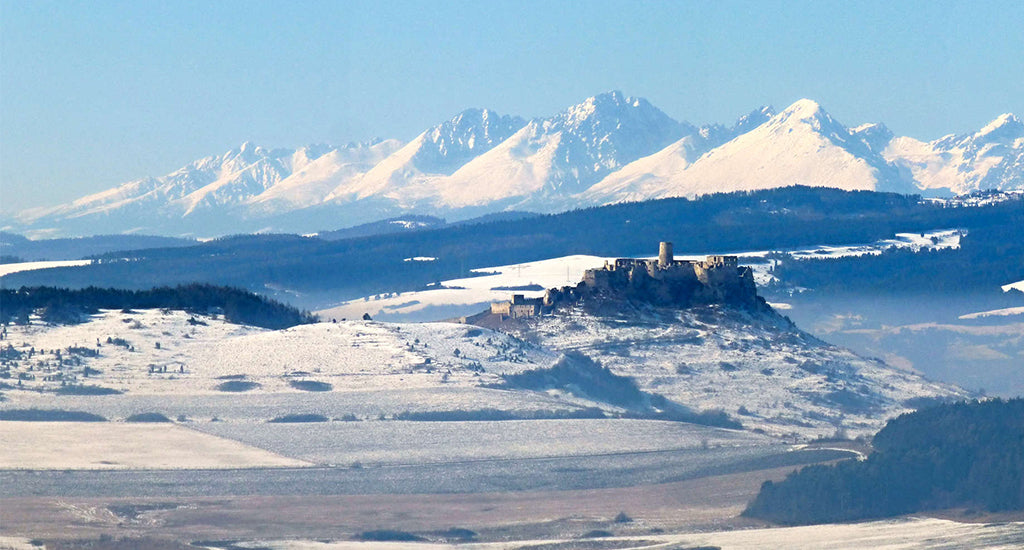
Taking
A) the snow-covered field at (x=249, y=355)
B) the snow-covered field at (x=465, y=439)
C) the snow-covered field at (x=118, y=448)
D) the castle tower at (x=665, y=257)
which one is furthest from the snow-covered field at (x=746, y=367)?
the snow-covered field at (x=118, y=448)

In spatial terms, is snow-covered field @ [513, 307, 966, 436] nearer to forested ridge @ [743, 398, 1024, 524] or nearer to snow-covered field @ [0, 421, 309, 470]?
forested ridge @ [743, 398, 1024, 524]

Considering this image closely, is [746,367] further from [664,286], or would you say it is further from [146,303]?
[146,303]

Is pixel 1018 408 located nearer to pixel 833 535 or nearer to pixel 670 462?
pixel 670 462

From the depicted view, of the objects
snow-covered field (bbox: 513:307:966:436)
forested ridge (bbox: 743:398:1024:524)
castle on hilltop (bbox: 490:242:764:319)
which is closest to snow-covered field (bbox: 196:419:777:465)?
snow-covered field (bbox: 513:307:966:436)

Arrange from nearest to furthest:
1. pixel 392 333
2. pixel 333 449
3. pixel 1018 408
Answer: pixel 333 449, pixel 1018 408, pixel 392 333

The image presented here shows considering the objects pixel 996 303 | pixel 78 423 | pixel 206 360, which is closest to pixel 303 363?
pixel 206 360

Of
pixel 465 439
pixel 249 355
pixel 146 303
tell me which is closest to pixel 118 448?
pixel 465 439
